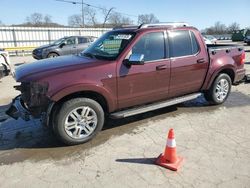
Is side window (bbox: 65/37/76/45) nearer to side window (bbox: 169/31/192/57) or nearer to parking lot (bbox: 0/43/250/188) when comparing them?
parking lot (bbox: 0/43/250/188)

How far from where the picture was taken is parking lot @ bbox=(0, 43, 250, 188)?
3.33 metres

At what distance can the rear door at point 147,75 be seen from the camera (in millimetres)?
4585

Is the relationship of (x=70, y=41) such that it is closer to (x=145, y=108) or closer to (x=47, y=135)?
(x=47, y=135)

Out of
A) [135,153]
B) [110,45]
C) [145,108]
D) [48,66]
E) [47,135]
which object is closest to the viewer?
[135,153]

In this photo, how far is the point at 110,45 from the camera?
199 inches

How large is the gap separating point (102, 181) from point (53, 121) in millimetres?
1335

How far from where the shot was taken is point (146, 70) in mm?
4742

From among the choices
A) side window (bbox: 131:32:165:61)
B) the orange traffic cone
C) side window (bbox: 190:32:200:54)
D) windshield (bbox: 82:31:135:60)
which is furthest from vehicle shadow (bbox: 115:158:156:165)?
side window (bbox: 190:32:200:54)

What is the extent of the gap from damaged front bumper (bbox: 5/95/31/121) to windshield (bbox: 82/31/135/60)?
5.10 ft

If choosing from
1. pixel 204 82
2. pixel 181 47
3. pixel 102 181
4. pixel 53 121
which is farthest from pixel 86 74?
pixel 204 82

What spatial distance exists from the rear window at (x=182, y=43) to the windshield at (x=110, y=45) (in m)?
0.90

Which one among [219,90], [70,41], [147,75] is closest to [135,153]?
[147,75]

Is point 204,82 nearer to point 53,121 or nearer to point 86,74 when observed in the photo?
point 86,74

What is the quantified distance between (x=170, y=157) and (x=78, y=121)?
162 centimetres
